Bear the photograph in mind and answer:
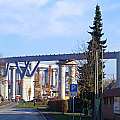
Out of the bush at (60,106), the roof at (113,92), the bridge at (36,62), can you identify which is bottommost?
the bush at (60,106)

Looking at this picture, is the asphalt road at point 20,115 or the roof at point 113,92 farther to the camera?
the asphalt road at point 20,115

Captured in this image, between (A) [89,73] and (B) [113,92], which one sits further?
(A) [89,73]

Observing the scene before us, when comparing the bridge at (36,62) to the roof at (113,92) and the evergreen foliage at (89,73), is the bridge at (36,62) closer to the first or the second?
the evergreen foliage at (89,73)

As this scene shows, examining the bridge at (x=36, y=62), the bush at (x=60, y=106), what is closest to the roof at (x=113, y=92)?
the bush at (x=60, y=106)

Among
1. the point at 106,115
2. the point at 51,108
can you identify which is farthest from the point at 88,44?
the point at 51,108

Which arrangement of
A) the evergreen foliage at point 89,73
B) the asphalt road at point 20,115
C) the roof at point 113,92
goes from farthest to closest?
the evergreen foliage at point 89,73 < the asphalt road at point 20,115 < the roof at point 113,92

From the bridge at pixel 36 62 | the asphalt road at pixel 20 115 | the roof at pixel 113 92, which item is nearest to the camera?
the roof at pixel 113 92

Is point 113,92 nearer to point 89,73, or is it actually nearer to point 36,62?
point 89,73

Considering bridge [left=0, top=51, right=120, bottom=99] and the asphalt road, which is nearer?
the asphalt road

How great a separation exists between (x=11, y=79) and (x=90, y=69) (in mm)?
105882

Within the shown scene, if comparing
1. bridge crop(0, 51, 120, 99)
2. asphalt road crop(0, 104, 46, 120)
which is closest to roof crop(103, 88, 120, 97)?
asphalt road crop(0, 104, 46, 120)

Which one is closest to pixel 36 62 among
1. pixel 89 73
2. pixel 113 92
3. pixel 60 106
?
pixel 60 106

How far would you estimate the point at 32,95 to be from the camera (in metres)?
158

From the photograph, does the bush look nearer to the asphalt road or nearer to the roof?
the asphalt road
